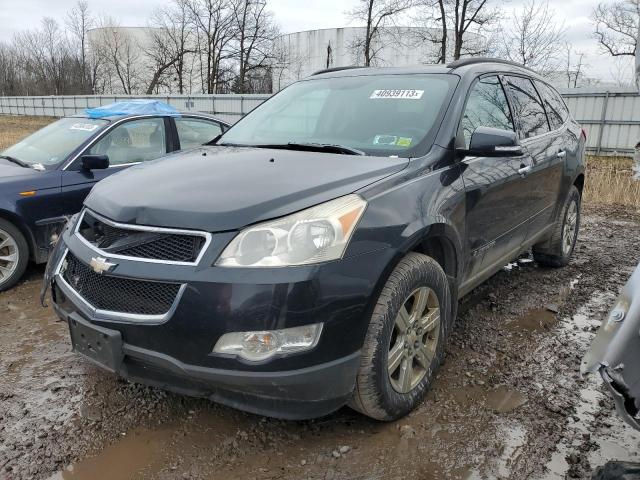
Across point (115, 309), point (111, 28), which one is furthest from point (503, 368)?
point (111, 28)

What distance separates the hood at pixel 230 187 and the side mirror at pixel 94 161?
1.87m

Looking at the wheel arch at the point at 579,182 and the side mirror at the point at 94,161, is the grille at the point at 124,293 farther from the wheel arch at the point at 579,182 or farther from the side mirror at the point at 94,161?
the wheel arch at the point at 579,182

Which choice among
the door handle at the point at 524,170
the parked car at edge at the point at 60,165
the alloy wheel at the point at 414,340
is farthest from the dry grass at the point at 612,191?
the alloy wheel at the point at 414,340

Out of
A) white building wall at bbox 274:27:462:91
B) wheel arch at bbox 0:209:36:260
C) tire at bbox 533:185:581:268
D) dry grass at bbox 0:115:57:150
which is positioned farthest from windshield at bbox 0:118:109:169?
white building wall at bbox 274:27:462:91

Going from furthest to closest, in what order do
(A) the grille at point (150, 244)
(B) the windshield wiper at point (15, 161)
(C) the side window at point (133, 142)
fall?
(C) the side window at point (133, 142)
(B) the windshield wiper at point (15, 161)
(A) the grille at point (150, 244)

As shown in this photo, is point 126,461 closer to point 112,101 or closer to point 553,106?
point 553,106

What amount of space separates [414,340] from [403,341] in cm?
12

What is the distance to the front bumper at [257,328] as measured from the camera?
1.99m

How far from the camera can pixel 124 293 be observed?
2.17 meters

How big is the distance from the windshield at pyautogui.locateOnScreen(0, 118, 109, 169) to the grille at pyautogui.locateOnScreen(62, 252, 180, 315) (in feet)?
9.37

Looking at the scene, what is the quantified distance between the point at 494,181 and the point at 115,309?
2362mm

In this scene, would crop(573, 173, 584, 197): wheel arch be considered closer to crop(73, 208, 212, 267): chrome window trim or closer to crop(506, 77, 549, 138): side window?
crop(506, 77, 549, 138): side window

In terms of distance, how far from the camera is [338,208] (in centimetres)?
220

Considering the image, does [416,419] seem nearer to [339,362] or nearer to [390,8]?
[339,362]
